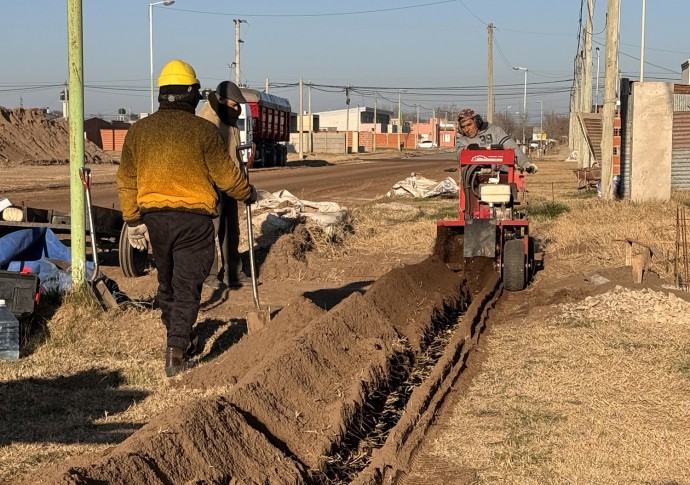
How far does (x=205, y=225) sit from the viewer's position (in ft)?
24.2

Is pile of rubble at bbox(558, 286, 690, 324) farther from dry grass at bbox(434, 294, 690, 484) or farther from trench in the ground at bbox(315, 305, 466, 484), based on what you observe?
trench in the ground at bbox(315, 305, 466, 484)

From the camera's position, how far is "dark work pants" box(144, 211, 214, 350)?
7289mm

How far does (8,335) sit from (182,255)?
61.4 inches

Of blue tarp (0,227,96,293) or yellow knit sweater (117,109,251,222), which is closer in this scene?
yellow knit sweater (117,109,251,222)

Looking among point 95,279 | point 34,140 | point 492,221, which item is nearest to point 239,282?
point 95,279

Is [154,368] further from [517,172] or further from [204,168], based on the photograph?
[517,172]

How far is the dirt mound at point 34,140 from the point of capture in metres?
51.8

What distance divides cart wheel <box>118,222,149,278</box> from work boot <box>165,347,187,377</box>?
4287 mm

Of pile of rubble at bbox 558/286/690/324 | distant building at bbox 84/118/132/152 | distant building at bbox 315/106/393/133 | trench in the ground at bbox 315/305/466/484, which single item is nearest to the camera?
trench in the ground at bbox 315/305/466/484

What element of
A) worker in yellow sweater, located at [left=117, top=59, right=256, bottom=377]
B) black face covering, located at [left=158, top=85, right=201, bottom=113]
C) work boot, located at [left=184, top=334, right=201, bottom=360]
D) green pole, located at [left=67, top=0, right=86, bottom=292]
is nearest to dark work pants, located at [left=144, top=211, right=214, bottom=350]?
worker in yellow sweater, located at [left=117, top=59, right=256, bottom=377]

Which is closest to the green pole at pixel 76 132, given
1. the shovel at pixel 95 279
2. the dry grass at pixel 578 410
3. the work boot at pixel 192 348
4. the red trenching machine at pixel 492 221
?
the shovel at pixel 95 279

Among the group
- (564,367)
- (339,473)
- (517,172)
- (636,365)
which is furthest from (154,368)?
(517,172)

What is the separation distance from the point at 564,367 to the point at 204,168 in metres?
3.06

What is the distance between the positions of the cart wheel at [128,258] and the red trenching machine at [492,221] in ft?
11.9
